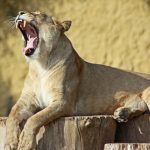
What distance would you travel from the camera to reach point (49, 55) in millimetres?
6262

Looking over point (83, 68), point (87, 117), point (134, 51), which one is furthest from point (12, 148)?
point (134, 51)

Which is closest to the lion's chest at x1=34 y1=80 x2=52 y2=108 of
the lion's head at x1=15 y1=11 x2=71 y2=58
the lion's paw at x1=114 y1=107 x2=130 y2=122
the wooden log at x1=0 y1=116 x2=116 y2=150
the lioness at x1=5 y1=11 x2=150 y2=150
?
the lioness at x1=5 y1=11 x2=150 y2=150

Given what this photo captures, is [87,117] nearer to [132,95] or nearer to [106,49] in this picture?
[132,95]

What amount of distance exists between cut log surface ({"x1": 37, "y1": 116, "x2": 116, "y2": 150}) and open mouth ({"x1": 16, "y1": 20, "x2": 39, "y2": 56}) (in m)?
0.64

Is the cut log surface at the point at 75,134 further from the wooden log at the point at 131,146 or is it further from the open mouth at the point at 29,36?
the wooden log at the point at 131,146

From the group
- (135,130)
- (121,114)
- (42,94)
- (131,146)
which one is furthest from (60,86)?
(131,146)

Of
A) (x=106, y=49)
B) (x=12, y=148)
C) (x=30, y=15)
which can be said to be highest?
(x=106, y=49)

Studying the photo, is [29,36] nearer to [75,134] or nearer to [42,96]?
[42,96]

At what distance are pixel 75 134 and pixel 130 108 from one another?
64cm

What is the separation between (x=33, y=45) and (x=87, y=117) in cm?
76

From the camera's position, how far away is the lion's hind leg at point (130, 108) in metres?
6.01

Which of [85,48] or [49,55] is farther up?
[85,48]

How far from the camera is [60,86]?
6152 millimetres

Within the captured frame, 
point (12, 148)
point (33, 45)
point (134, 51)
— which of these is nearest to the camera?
point (12, 148)
